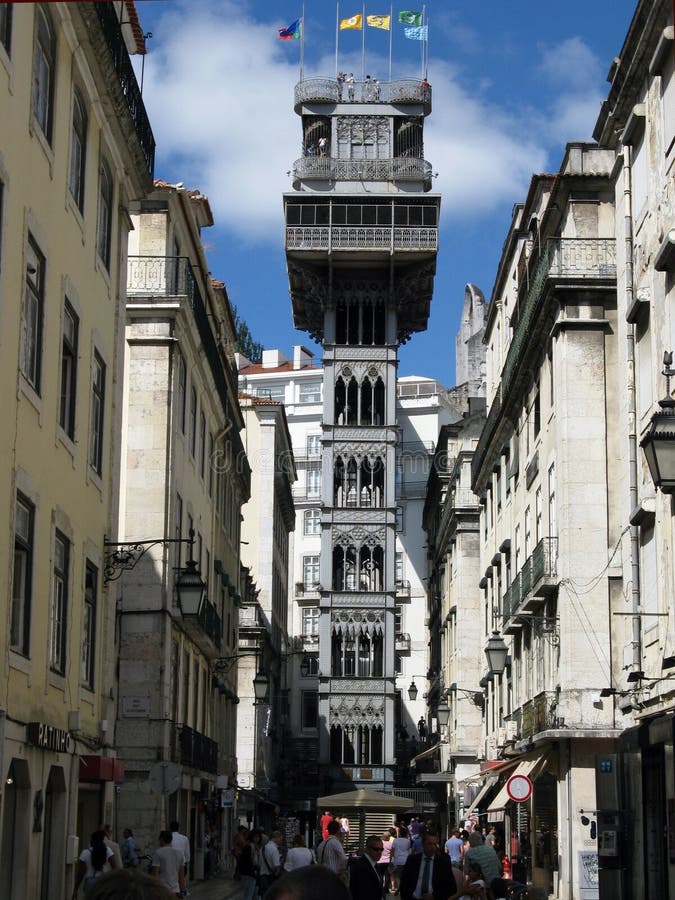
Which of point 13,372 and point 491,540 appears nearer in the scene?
point 13,372

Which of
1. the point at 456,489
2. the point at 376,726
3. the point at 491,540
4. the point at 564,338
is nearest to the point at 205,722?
the point at 491,540

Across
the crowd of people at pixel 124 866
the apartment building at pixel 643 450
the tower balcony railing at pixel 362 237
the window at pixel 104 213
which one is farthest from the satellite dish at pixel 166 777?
the tower balcony railing at pixel 362 237

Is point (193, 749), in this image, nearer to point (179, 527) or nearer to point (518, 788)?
point (179, 527)

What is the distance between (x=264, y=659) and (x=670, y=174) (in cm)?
4665

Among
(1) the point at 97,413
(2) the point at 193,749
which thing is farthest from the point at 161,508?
(1) the point at 97,413

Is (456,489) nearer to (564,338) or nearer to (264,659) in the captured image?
(264,659)

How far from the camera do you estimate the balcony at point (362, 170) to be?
77688 millimetres

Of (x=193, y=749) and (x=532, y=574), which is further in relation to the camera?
(x=193, y=749)

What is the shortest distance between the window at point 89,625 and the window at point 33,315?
4.04 meters

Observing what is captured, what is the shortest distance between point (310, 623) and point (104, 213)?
7273cm

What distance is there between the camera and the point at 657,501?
67.7 ft

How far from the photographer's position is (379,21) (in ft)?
258

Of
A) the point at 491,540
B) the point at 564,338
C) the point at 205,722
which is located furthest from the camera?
the point at 491,540

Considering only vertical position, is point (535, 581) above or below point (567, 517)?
below
